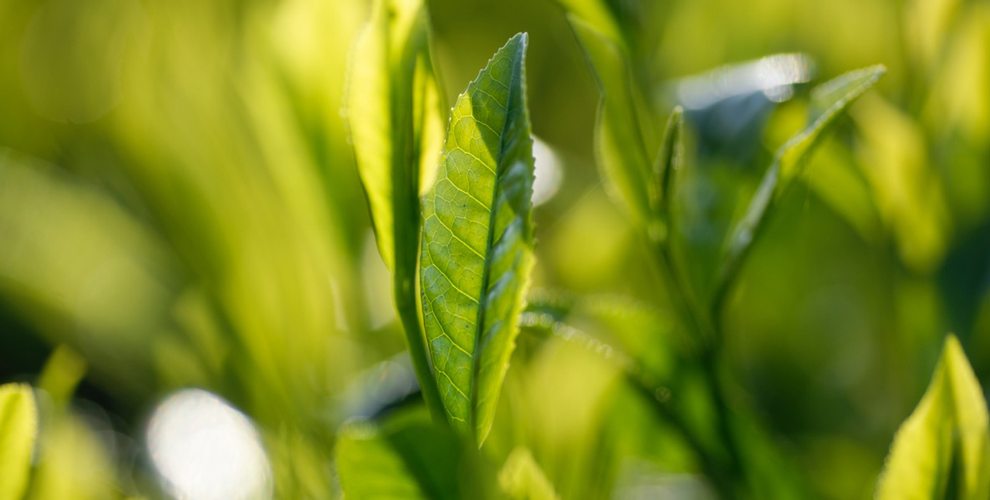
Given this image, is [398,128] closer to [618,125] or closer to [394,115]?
[394,115]

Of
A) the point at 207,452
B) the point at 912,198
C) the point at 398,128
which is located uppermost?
the point at 398,128

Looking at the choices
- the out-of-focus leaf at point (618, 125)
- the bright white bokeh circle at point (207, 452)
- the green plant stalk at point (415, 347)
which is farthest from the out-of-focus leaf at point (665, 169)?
the bright white bokeh circle at point (207, 452)

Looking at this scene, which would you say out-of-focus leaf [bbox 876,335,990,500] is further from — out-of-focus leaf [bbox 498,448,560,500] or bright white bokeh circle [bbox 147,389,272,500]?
bright white bokeh circle [bbox 147,389,272,500]

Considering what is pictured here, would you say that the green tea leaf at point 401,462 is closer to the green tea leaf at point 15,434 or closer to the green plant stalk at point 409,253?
the green plant stalk at point 409,253

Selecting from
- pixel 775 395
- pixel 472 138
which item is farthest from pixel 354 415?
pixel 775 395

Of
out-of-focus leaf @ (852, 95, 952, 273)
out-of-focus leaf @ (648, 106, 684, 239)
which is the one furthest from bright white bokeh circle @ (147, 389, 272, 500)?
out-of-focus leaf @ (852, 95, 952, 273)

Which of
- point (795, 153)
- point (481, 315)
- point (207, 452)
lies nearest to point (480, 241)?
point (481, 315)
